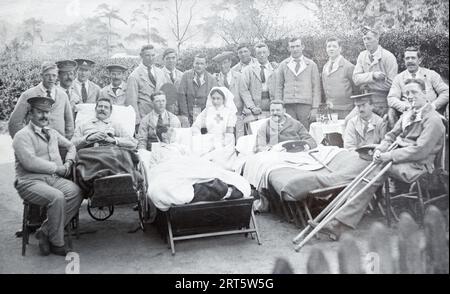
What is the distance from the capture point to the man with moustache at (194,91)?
22.7 feet

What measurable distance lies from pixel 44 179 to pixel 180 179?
4.37ft

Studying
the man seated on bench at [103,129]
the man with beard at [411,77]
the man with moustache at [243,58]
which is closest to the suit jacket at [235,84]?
the man with moustache at [243,58]

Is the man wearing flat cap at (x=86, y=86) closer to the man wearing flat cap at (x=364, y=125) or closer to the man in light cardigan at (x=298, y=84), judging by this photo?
the man in light cardigan at (x=298, y=84)

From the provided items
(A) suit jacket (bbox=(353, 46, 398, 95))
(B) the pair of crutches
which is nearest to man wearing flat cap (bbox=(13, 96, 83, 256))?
(B) the pair of crutches

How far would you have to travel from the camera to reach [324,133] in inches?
236

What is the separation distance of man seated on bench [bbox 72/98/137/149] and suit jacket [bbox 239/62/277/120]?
2118mm

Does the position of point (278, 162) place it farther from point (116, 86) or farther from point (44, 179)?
point (116, 86)

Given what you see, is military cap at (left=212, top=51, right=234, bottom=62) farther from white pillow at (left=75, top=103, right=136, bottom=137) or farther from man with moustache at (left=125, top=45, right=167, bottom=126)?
white pillow at (left=75, top=103, right=136, bottom=137)

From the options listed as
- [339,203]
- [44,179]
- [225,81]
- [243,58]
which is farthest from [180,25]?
[339,203]

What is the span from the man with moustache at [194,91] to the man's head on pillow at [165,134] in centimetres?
83

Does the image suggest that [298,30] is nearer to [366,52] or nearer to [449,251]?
[366,52]

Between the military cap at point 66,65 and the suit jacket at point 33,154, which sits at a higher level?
the military cap at point 66,65

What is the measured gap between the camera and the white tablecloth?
18.6ft

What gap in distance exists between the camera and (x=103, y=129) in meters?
5.59
